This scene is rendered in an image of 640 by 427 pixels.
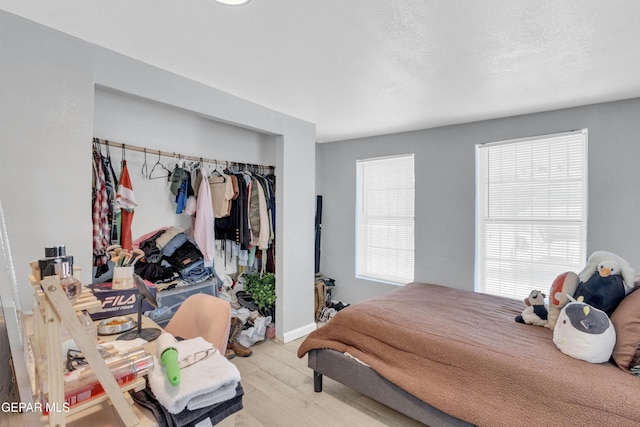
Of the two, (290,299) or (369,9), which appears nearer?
(369,9)

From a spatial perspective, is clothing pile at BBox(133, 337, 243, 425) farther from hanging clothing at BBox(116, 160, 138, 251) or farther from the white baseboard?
the white baseboard

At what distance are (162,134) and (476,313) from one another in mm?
3036

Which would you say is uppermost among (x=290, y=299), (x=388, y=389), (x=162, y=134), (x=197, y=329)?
(x=162, y=134)

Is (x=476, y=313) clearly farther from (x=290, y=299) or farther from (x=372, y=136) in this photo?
(x=372, y=136)

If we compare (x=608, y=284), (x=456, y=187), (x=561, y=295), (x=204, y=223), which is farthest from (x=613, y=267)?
(x=204, y=223)

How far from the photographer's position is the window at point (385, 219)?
4.06 meters

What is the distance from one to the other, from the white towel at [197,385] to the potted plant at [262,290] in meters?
2.12

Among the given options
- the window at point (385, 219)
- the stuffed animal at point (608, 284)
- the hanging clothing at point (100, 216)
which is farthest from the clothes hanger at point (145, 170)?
the stuffed animal at point (608, 284)

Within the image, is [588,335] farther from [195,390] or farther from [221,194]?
[221,194]

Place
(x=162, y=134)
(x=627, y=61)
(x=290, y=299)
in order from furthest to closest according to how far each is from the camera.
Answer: (x=290, y=299) → (x=162, y=134) → (x=627, y=61)

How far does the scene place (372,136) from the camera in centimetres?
427

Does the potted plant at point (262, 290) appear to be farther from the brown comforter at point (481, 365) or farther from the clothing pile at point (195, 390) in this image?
the clothing pile at point (195, 390)

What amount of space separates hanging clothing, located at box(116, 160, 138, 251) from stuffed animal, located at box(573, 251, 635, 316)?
313 cm

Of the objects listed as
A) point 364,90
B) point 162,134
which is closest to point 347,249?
point 364,90
